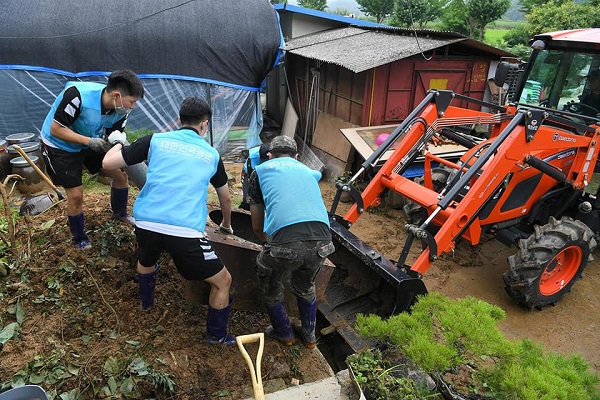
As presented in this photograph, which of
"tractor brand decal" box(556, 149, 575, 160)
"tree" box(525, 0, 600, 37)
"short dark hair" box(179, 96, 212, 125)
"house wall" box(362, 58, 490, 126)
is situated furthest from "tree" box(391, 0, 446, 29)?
"short dark hair" box(179, 96, 212, 125)

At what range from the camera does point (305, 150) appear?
9.18 meters

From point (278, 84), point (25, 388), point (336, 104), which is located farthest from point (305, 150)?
point (25, 388)

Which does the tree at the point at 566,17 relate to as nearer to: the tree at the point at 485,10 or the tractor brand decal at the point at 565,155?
the tree at the point at 485,10

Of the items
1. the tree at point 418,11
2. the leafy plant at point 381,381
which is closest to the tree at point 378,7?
the tree at point 418,11

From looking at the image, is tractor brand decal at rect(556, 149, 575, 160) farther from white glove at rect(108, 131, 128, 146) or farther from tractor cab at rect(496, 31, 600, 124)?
white glove at rect(108, 131, 128, 146)

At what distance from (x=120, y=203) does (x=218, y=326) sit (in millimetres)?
1815

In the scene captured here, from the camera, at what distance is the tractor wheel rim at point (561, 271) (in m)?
4.37

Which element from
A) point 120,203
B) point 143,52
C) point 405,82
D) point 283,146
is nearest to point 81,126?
point 120,203

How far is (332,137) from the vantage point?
862 centimetres

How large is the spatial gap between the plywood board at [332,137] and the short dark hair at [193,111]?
5.39 metres

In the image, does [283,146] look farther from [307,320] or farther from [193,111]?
[307,320]

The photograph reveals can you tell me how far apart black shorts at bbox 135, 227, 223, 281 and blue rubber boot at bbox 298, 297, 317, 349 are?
75 centimetres

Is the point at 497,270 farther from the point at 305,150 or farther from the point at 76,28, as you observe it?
the point at 76,28

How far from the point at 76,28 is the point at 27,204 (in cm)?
463
